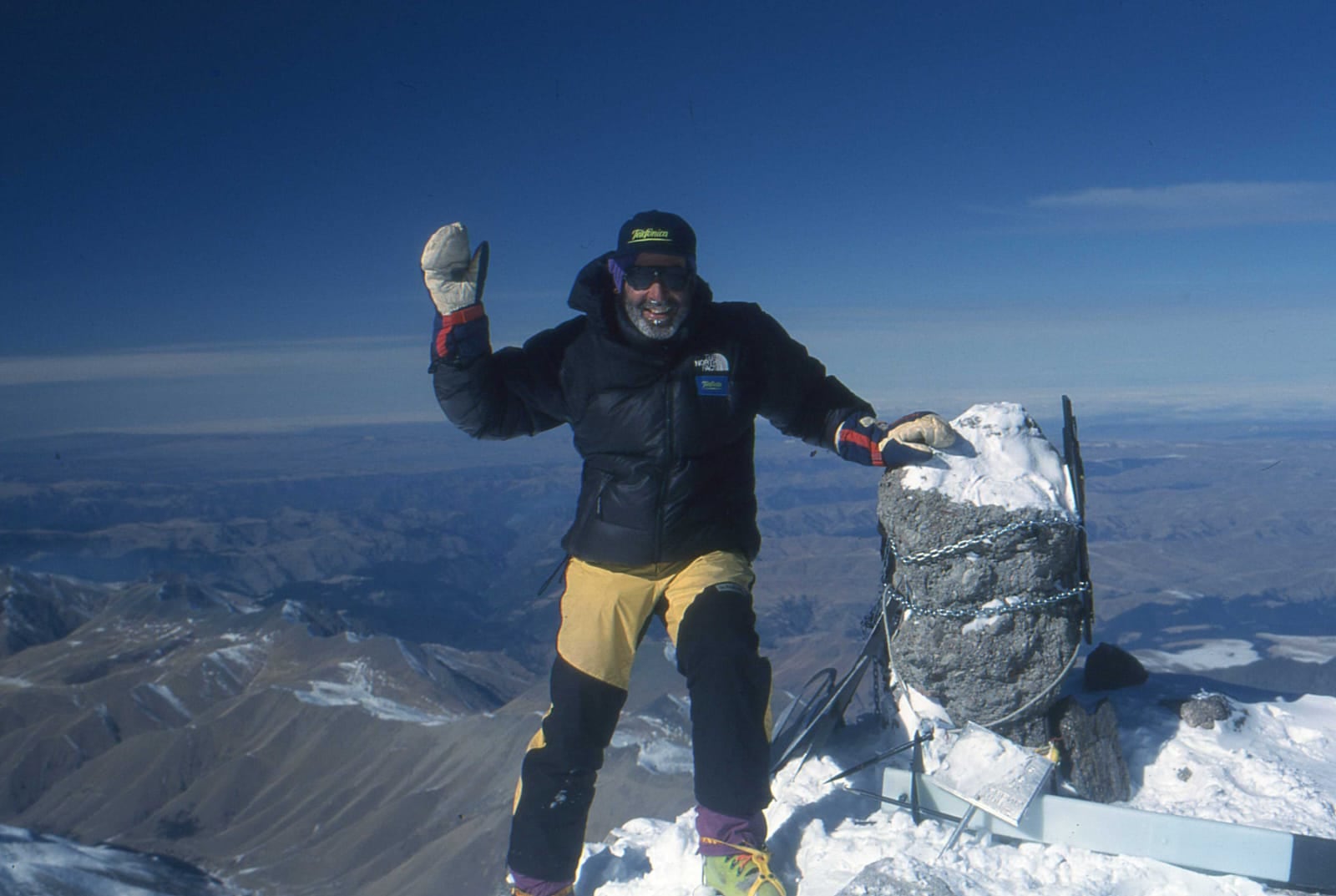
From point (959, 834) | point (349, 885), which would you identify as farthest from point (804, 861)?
point (349, 885)

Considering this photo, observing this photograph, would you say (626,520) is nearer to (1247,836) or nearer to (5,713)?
(1247,836)

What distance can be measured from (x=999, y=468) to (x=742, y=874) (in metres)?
3.43

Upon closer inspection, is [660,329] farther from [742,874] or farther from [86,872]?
[86,872]

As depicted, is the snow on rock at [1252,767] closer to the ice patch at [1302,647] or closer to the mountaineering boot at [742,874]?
the mountaineering boot at [742,874]

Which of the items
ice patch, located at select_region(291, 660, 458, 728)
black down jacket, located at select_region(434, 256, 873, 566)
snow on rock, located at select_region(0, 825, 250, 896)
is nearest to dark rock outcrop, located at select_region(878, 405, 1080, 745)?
black down jacket, located at select_region(434, 256, 873, 566)

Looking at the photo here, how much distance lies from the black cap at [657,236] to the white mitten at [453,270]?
873mm

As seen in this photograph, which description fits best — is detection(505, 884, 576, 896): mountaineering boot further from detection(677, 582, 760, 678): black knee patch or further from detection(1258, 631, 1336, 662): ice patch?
detection(1258, 631, 1336, 662): ice patch

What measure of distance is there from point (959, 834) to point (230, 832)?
94165 millimetres

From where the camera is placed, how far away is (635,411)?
4777mm

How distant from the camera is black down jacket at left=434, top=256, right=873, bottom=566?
476cm

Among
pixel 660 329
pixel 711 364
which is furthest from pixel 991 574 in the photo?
pixel 660 329

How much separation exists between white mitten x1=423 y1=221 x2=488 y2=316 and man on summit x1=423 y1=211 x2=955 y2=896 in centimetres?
1

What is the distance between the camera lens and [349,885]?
59219mm

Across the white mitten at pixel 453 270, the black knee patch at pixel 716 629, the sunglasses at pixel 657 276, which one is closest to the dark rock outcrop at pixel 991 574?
the black knee patch at pixel 716 629
